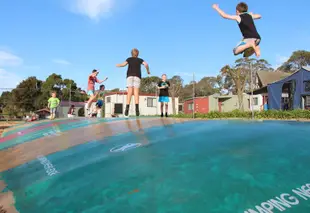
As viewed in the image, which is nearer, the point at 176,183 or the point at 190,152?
the point at 176,183

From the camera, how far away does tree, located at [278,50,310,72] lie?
1825 inches

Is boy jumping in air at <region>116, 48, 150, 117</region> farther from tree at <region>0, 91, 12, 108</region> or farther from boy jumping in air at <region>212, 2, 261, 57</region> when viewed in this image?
tree at <region>0, 91, 12, 108</region>

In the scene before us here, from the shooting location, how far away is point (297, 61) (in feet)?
157

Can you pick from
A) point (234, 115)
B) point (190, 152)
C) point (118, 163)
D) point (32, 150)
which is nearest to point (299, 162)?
point (190, 152)

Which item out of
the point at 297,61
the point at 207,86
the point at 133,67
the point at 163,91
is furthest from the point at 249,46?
the point at 207,86

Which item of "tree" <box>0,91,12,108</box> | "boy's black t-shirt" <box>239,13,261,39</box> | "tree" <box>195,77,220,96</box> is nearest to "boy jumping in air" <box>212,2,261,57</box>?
"boy's black t-shirt" <box>239,13,261,39</box>

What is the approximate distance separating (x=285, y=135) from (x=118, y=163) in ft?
5.72

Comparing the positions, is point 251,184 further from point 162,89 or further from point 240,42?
point 162,89

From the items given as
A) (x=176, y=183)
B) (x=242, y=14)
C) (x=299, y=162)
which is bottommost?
(x=176, y=183)

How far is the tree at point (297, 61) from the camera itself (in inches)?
1825

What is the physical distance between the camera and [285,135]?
2807 mm

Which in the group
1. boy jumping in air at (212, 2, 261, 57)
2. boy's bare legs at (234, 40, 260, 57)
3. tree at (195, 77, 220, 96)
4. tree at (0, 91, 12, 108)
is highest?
tree at (195, 77, 220, 96)

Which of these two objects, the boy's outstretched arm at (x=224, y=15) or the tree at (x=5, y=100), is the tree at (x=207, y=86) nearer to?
the tree at (x=5, y=100)

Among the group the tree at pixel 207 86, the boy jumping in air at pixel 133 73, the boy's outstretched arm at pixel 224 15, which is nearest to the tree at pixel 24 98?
the tree at pixel 207 86
